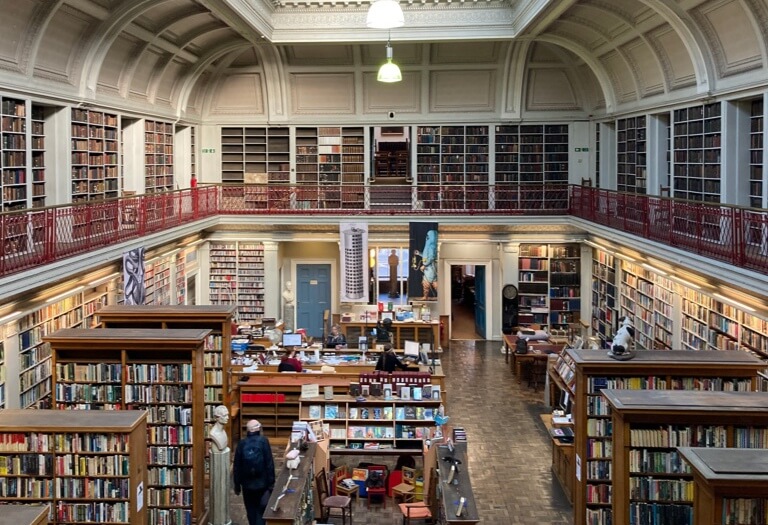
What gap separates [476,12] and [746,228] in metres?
8.46

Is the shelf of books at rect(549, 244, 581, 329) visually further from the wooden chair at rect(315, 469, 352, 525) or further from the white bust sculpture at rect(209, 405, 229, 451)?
the white bust sculpture at rect(209, 405, 229, 451)

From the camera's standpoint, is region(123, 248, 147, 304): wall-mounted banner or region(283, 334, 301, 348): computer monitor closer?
region(123, 248, 147, 304): wall-mounted banner

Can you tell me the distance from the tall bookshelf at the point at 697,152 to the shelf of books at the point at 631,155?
1501mm

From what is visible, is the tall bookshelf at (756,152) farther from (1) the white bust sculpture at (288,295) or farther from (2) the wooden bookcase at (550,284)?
(1) the white bust sculpture at (288,295)

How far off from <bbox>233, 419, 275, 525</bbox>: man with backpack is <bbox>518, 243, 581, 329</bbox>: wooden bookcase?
10117mm

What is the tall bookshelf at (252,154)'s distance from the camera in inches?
690

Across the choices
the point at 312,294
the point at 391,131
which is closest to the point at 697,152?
the point at 312,294

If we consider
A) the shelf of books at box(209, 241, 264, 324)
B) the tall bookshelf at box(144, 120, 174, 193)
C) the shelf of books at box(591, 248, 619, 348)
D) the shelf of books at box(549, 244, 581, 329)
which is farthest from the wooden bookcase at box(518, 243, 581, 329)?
the tall bookshelf at box(144, 120, 174, 193)

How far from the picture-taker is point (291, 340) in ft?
40.0

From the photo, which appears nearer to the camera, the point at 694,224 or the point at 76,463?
the point at 76,463

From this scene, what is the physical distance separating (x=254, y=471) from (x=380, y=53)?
37.3ft

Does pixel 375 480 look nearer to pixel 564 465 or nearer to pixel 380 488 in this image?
pixel 380 488

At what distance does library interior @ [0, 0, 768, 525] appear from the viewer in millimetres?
6941

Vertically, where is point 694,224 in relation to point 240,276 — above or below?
above
